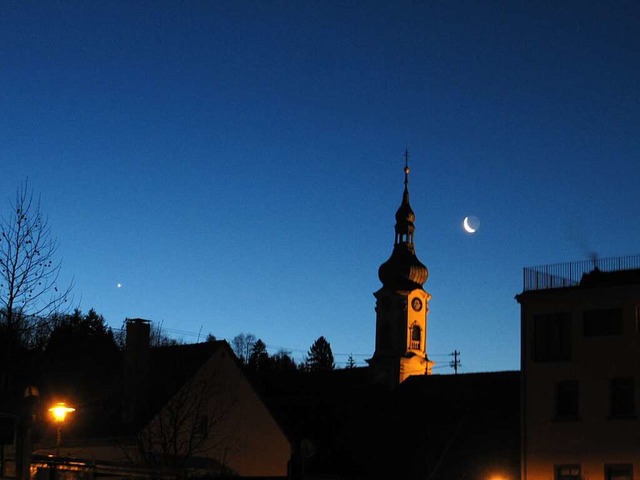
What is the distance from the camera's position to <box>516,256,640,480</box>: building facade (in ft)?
142

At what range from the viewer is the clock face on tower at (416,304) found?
375 ft

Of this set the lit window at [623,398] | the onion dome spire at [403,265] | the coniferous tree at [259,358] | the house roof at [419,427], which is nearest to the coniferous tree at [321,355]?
the coniferous tree at [259,358]

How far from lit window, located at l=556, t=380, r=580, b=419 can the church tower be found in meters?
65.2

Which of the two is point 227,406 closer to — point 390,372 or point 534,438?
point 534,438

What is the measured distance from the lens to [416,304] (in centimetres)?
11469

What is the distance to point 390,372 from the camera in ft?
365

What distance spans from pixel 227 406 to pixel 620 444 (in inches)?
690

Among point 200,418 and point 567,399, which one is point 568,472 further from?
point 200,418

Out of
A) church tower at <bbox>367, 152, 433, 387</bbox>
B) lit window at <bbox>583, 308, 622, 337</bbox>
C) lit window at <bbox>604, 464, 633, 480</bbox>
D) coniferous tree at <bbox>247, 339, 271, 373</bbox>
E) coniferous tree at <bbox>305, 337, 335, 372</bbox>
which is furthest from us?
coniferous tree at <bbox>305, 337, 335, 372</bbox>

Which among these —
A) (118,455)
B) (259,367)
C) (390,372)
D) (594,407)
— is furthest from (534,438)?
(259,367)

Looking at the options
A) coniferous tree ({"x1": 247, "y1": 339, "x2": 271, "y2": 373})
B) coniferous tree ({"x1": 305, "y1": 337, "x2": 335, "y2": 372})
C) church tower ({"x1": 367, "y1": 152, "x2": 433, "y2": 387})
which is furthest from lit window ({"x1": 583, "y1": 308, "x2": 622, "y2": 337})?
coniferous tree ({"x1": 305, "y1": 337, "x2": 335, "y2": 372})

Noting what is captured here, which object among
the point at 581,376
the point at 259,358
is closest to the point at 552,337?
the point at 581,376

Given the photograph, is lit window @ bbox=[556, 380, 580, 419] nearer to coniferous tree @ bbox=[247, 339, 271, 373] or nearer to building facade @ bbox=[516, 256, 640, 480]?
building facade @ bbox=[516, 256, 640, 480]

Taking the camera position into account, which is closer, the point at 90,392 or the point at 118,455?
the point at 118,455
